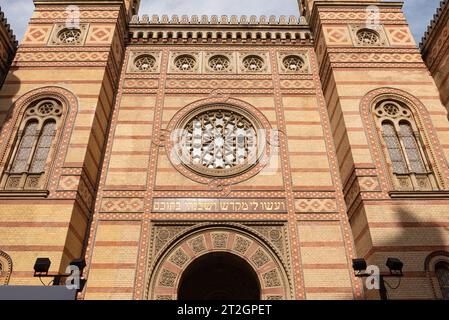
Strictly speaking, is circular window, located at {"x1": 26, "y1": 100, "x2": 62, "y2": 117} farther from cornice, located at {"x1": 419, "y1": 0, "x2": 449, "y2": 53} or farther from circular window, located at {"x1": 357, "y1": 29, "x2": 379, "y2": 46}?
cornice, located at {"x1": 419, "y1": 0, "x2": 449, "y2": 53}

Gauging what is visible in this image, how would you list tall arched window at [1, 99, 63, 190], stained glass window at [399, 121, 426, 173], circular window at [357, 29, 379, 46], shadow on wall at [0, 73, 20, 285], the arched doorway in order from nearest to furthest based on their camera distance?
tall arched window at [1, 99, 63, 190], stained glass window at [399, 121, 426, 173], shadow on wall at [0, 73, 20, 285], the arched doorway, circular window at [357, 29, 379, 46]

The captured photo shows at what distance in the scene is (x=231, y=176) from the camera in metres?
9.22

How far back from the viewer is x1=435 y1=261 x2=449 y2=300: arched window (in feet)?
→ 23.0

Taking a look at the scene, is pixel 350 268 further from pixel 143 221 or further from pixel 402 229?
pixel 143 221

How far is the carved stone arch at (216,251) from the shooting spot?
7.84 metres

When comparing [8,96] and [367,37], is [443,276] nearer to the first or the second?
[367,37]

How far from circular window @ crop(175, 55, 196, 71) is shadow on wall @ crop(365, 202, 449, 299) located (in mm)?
7025

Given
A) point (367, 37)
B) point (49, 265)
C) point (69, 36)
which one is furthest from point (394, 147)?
point (69, 36)


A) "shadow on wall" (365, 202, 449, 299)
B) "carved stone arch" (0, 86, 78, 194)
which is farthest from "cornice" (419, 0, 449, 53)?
"carved stone arch" (0, 86, 78, 194)

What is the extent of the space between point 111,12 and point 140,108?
3.28 metres

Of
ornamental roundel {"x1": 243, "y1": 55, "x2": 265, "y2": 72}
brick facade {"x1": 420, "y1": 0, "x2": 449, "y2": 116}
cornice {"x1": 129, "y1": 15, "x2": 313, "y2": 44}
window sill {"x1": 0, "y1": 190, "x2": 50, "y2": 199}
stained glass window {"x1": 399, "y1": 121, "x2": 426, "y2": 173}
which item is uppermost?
cornice {"x1": 129, "y1": 15, "x2": 313, "y2": 44}

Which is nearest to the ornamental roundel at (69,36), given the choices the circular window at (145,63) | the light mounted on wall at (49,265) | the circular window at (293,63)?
the circular window at (145,63)
